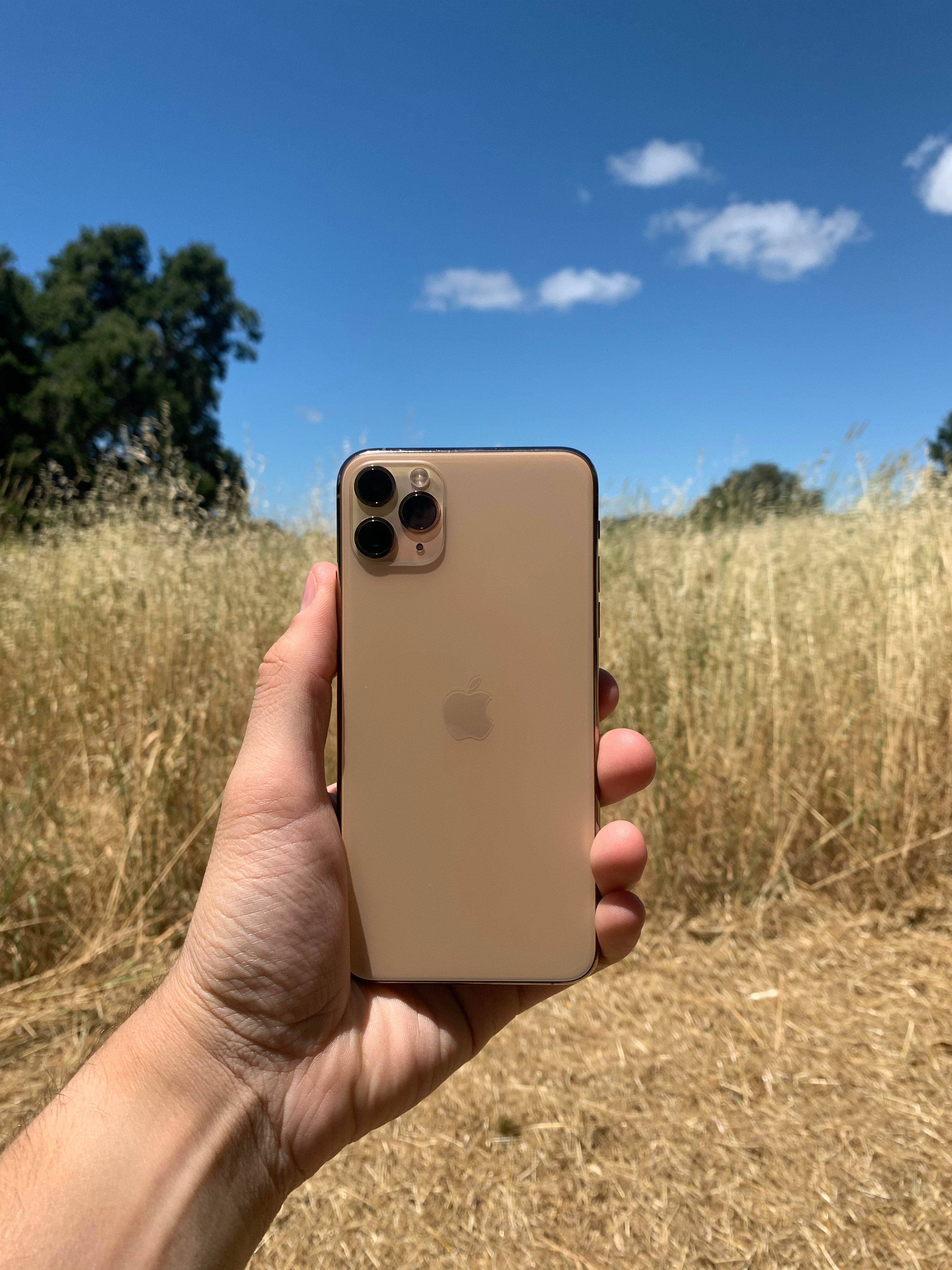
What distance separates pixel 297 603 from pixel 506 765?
6.75ft

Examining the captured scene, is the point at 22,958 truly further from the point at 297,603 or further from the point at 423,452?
the point at 423,452

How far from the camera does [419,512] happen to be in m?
1.11

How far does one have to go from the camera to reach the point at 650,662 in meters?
2.56


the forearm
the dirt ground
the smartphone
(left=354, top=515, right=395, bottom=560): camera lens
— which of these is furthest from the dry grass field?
(left=354, top=515, right=395, bottom=560): camera lens

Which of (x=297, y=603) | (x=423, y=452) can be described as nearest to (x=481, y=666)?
(x=423, y=452)

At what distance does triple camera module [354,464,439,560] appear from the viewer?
1.11 metres

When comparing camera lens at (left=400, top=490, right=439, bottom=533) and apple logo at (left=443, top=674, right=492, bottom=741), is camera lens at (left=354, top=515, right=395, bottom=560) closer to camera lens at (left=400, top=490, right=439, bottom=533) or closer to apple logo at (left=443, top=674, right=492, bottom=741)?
camera lens at (left=400, top=490, right=439, bottom=533)

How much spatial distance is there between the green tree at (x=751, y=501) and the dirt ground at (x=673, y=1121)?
172 centimetres

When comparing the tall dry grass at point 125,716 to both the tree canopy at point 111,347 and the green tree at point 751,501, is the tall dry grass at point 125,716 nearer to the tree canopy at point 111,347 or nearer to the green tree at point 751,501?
the green tree at point 751,501

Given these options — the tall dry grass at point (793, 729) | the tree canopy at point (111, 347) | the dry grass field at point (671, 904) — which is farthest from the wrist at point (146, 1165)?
the tree canopy at point (111, 347)

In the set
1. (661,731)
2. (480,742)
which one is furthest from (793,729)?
(480,742)

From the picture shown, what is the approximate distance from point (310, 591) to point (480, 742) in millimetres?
359

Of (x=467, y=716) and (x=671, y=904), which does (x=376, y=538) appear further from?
(x=671, y=904)

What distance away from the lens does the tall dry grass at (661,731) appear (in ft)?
7.20
